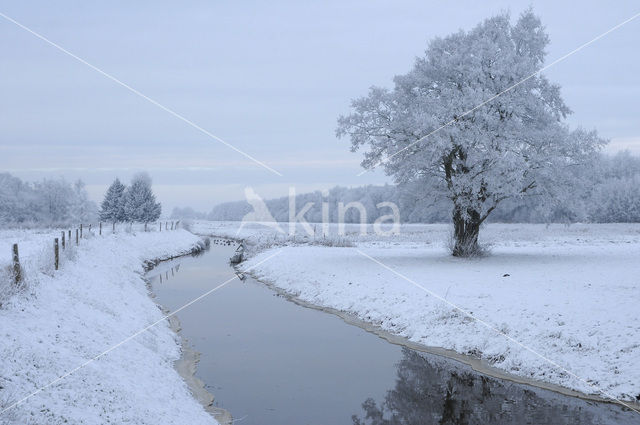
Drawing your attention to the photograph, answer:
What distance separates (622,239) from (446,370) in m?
37.6

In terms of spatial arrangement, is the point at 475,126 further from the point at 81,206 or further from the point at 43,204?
the point at 81,206

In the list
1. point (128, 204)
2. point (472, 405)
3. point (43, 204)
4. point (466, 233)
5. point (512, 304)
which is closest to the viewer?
point (472, 405)

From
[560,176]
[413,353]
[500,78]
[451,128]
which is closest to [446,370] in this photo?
[413,353]

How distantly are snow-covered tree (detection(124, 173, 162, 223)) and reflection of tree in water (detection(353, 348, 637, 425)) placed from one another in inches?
3157

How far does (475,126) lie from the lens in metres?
24.8

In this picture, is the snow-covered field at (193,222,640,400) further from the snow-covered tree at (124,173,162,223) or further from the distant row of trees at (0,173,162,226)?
the snow-covered tree at (124,173,162,223)

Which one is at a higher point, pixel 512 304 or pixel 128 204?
pixel 128 204

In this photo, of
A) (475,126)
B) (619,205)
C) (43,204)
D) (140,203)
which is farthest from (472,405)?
(43,204)

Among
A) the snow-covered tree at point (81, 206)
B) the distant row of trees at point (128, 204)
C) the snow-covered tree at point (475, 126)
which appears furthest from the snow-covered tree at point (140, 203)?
the snow-covered tree at point (475, 126)

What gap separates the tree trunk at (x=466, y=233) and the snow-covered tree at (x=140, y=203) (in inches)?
2694

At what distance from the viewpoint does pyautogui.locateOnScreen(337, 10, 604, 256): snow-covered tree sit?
24.5 metres

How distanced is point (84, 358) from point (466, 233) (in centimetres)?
2216

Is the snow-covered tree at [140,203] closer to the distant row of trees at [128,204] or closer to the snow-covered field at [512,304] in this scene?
the distant row of trees at [128,204]

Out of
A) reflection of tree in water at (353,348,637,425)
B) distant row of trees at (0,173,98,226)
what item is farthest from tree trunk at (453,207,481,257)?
distant row of trees at (0,173,98,226)
